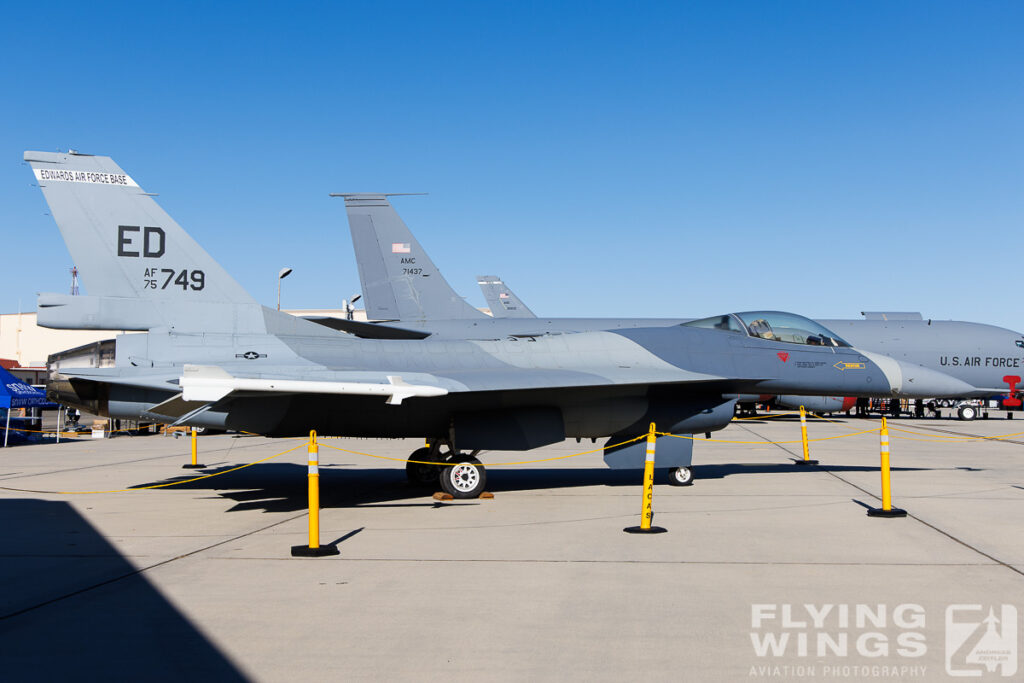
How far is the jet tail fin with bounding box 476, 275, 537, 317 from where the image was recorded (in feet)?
126

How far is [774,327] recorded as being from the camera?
39.3 feet

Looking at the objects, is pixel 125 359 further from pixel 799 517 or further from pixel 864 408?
pixel 864 408

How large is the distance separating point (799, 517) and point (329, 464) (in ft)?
32.5

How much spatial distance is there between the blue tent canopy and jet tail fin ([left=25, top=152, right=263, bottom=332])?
11156 millimetres

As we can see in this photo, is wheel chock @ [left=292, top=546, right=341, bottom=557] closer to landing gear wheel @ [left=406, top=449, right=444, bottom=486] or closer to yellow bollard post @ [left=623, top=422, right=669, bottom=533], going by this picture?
yellow bollard post @ [left=623, top=422, right=669, bottom=533]

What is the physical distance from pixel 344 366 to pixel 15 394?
47.3 feet

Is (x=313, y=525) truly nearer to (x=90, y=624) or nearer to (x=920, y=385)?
(x=90, y=624)

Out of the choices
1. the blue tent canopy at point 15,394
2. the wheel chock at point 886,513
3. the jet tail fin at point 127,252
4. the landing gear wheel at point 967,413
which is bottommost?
the landing gear wheel at point 967,413

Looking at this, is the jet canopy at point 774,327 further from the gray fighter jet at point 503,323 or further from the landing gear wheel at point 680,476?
the gray fighter jet at point 503,323

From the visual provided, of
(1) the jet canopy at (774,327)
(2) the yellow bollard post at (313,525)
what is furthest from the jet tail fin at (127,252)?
(1) the jet canopy at (774,327)

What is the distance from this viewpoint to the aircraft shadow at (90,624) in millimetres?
4184

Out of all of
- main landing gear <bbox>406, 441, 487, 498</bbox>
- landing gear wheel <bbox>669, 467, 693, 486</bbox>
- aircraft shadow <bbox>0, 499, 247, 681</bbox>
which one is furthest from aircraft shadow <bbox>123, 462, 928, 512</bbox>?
aircraft shadow <bbox>0, 499, 247, 681</bbox>

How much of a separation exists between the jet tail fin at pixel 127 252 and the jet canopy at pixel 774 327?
6.95m

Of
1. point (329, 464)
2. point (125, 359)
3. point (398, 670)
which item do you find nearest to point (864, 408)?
point (329, 464)
